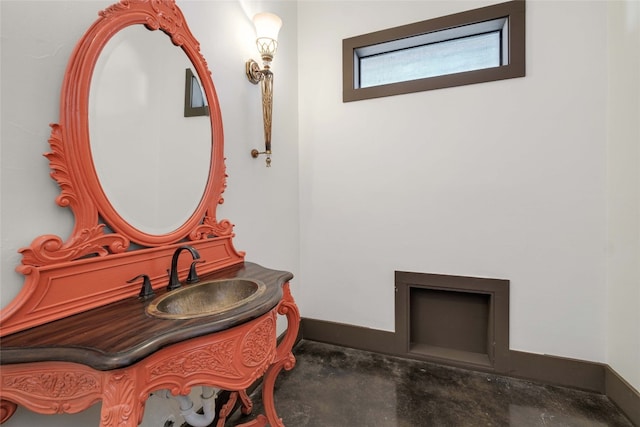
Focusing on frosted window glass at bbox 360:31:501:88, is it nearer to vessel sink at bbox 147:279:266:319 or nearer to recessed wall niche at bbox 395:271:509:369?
recessed wall niche at bbox 395:271:509:369

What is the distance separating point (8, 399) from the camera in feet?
2.19

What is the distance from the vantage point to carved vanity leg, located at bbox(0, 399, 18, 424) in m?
0.69

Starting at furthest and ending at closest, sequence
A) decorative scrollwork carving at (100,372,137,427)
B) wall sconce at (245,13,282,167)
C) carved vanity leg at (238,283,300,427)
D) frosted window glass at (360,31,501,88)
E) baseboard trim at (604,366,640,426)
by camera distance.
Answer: frosted window glass at (360,31,501,88) → wall sconce at (245,13,282,167) → baseboard trim at (604,366,640,426) → carved vanity leg at (238,283,300,427) → decorative scrollwork carving at (100,372,137,427)

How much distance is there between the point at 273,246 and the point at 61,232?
4.03 ft

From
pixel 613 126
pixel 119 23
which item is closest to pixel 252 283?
pixel 119 23

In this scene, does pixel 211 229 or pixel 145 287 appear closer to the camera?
pixel 145 287

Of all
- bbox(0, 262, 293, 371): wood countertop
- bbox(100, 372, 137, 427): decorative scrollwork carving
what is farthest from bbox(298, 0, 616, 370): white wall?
bbox(100, 372, 137, 427): decorative scrollwork carving

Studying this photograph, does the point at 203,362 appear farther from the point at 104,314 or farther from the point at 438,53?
the point at 438,53

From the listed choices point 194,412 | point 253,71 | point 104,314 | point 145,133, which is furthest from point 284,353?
point 253,71

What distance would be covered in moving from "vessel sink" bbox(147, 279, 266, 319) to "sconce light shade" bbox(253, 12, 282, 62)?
1316mm

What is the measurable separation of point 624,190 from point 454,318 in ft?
4.03

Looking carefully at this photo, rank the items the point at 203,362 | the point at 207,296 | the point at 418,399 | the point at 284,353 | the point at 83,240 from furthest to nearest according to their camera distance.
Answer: the point at 418,399 < the point at 284,353 < the point at 207,296 < the point at 83,240 < the point at 203,362

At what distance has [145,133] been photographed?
3.51ft

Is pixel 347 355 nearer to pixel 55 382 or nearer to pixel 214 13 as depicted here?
pixel 55 382
